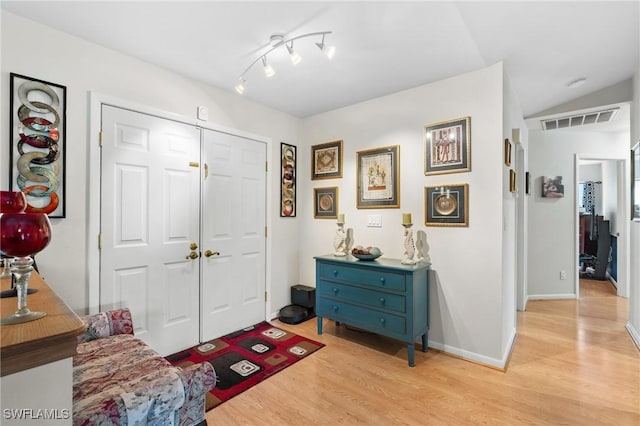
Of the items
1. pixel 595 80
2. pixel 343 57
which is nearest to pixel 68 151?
pixel 343 57

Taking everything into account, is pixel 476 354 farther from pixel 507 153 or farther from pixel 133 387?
pixel 133 387

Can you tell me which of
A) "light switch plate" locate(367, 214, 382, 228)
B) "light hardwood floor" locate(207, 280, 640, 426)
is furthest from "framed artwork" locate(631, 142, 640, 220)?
"light switch plate" locate(367, 214, 382, 228)

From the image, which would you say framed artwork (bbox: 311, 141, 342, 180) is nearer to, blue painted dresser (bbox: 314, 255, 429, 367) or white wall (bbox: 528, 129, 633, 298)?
blue painted dresser (bbox: 314, 255, 429, 367)

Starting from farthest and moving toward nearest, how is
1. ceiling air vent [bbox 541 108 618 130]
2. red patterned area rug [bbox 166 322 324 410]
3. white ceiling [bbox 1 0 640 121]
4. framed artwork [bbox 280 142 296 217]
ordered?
framed artwork [bbox 280 142 296 217], ceiling air vent [bbox 541 108 618 130], red patterned area rug [bbox 166 322 324 410], white ceiling [bbox 1 0 640 121]

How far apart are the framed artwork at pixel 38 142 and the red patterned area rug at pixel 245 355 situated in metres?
1.55

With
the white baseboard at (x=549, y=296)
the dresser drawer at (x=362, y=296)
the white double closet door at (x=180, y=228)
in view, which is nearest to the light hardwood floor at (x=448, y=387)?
the dresser drawer at (x=362, y=296)

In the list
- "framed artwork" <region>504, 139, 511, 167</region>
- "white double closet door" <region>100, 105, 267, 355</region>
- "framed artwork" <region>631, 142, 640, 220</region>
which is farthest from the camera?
"framed artwork" <region>631, 142, 640, 220</region>

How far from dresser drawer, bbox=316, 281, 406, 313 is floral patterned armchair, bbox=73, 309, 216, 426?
5.18 feet

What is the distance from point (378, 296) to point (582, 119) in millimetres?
3326

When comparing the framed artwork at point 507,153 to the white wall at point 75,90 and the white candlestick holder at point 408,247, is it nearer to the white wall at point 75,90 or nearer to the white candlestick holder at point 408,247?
the white candlestick holder at point 408,247

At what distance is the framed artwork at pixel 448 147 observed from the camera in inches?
101

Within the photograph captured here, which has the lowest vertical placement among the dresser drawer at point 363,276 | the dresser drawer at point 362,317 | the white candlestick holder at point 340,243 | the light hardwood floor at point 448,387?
the light hardwood floor at point 448,387

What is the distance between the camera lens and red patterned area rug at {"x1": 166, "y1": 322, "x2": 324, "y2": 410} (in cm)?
217

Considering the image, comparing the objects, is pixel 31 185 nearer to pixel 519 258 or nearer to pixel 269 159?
pixel 269 159
